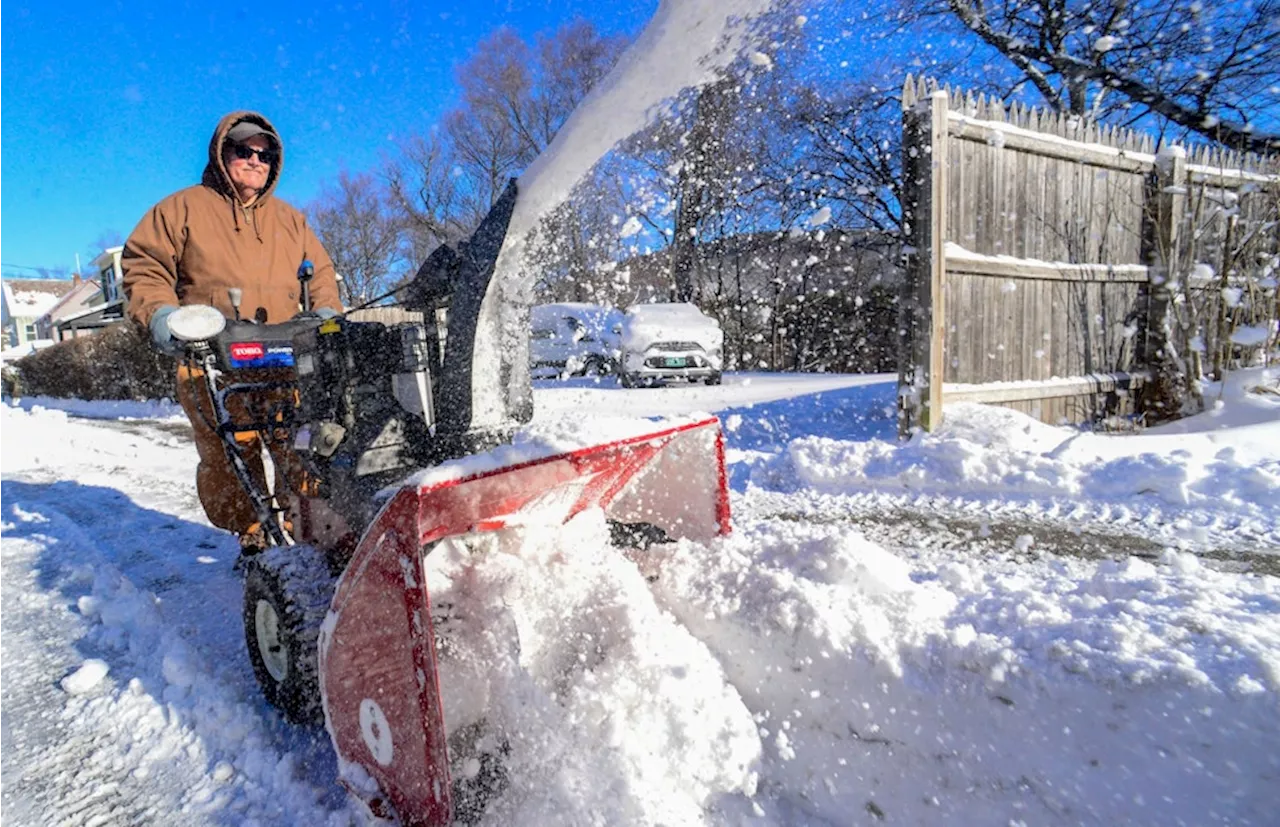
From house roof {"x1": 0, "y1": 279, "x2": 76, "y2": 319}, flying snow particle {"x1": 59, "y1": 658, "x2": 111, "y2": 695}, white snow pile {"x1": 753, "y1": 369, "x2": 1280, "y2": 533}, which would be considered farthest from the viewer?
house roof {"x1": 0, "y1": 279, "x2": 76, "y2": 319}

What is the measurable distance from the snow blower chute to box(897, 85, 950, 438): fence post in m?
3.59

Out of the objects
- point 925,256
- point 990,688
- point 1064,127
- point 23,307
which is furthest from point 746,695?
point 23,307

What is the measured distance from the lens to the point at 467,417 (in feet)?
6.79

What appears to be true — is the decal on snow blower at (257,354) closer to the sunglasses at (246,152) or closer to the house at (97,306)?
the sunglasses at (246,152)

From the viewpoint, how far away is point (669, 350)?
1140cm

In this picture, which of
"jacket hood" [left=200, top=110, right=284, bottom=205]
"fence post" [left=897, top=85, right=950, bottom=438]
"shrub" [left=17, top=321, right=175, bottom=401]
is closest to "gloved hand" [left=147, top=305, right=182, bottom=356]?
"jacket hood" [left=200, top=110, right=284, bottom=205]

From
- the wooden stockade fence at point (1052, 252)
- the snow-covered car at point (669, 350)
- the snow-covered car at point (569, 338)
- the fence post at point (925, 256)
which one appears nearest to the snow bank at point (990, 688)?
the fence post at point (925, 256)

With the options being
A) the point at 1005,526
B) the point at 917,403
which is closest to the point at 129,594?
the point at 1005,526

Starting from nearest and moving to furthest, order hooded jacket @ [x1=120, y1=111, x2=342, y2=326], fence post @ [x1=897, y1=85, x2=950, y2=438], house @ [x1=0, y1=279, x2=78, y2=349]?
hooded jacket @ [x1=120, y1=111, x2=342, y2=326] < fence post @ [x1=897, y1=85, x2=950, y2=438] < house @ [x1=0, y1=279, x2=78, y2=349]

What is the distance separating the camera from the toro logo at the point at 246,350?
272cm

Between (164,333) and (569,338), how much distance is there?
12.3 m

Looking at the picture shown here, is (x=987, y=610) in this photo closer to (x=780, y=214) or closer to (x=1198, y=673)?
(x=1198, y=673)

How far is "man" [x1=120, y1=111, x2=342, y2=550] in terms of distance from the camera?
3.03 m

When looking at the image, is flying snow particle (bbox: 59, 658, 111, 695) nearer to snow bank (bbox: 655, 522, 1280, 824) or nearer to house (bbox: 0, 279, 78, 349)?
snow bank (bbox: 655, 522, 1280, 824)
